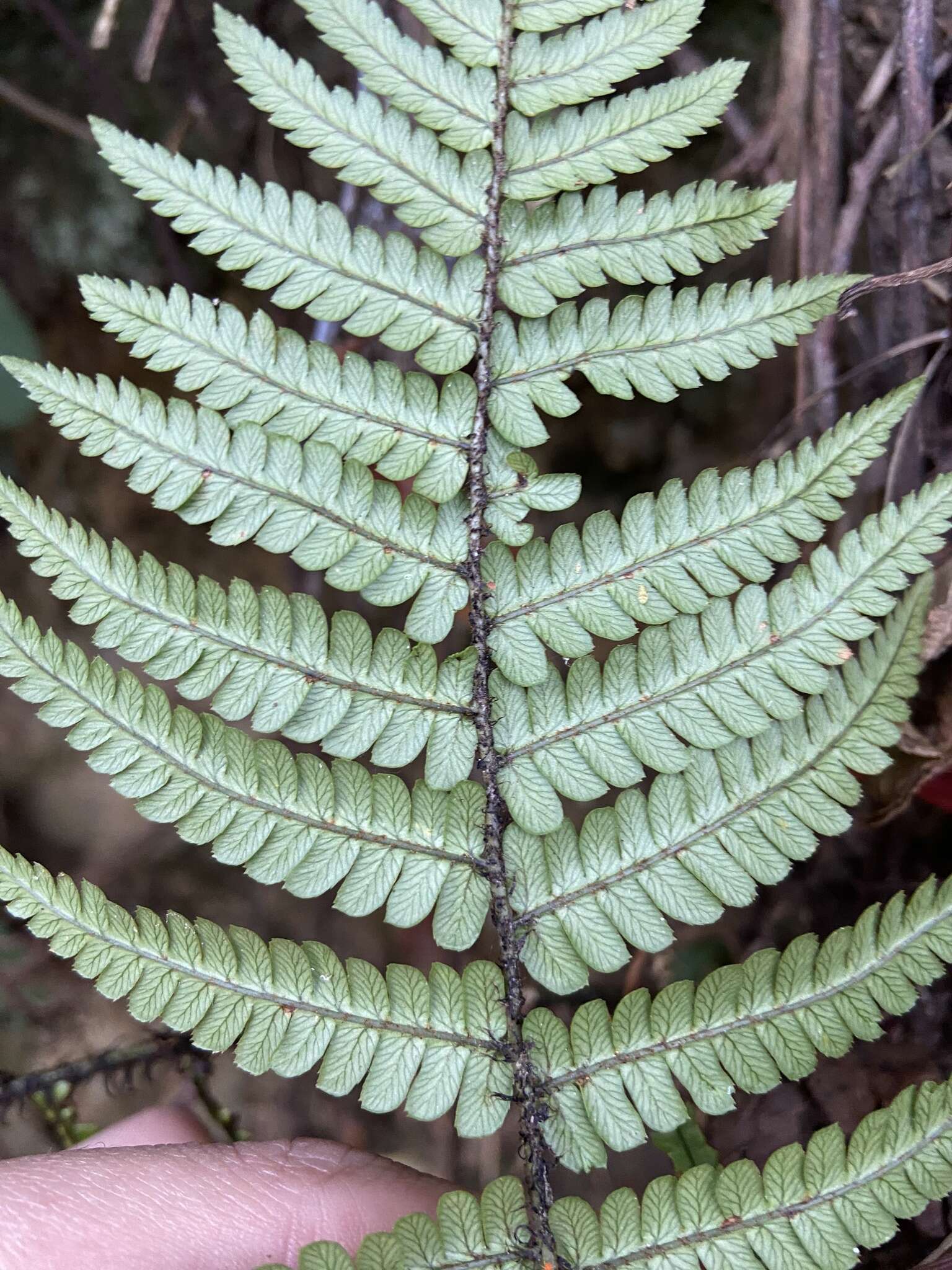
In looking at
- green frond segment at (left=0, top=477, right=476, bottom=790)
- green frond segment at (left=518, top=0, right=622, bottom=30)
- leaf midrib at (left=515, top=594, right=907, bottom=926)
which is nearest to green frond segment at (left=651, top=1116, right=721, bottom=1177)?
leaf midrib at (left=515, top=594, right=907, bottom=926)

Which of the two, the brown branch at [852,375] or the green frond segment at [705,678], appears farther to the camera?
the brown branch at [852,375]

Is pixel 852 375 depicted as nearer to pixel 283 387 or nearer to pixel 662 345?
pixel 662 345

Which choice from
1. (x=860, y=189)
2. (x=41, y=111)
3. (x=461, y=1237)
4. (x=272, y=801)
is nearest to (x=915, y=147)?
(x=860, y=189)

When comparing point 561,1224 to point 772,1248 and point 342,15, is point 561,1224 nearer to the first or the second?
point 772,1248

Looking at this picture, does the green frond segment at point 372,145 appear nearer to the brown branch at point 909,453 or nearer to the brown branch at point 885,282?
the brown branch at point 885,282

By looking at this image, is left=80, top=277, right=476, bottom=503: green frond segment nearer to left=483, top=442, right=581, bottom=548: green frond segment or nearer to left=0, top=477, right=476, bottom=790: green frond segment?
left=483, top=442, right=581, bottom=548: green frond segment

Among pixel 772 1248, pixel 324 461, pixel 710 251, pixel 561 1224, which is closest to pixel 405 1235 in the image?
pixel 561 1224

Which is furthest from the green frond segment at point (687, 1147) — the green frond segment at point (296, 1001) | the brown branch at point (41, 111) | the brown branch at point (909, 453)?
the brown branch at point (41, 111)
